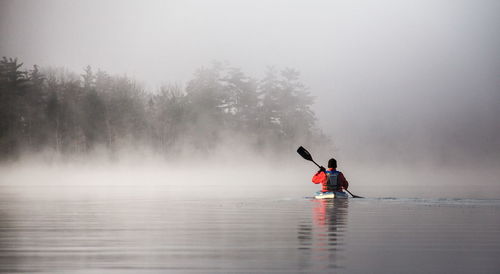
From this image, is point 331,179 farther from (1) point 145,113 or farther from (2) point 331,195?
(1) point 145,113

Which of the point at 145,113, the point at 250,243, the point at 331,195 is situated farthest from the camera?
the point at 145,113

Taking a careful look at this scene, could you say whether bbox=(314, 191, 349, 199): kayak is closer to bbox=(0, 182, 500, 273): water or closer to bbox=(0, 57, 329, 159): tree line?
bbox=(0, 182, 500, 273): water

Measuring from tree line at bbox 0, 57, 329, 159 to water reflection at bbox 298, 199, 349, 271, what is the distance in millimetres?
79461

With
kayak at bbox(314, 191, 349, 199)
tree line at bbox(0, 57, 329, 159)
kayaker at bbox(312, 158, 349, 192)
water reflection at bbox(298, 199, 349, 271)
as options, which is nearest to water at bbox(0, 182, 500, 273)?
water reflection at bbox(298, 199, 349, 271)

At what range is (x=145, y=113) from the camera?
108 metres

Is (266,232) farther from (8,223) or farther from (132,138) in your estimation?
(132,138)

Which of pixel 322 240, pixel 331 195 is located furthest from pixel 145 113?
pixel 322 240

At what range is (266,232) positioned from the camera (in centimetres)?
1581

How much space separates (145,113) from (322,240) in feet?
312

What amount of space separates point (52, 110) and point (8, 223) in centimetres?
8397

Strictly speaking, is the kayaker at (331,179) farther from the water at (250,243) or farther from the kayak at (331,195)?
the water at (250,243)

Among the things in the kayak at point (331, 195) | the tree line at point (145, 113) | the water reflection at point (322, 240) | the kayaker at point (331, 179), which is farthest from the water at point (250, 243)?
the tree line at point (145, 113)

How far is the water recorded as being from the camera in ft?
34.2

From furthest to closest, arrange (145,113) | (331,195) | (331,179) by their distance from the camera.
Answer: (145,113)
(331,195)
(331,179)
